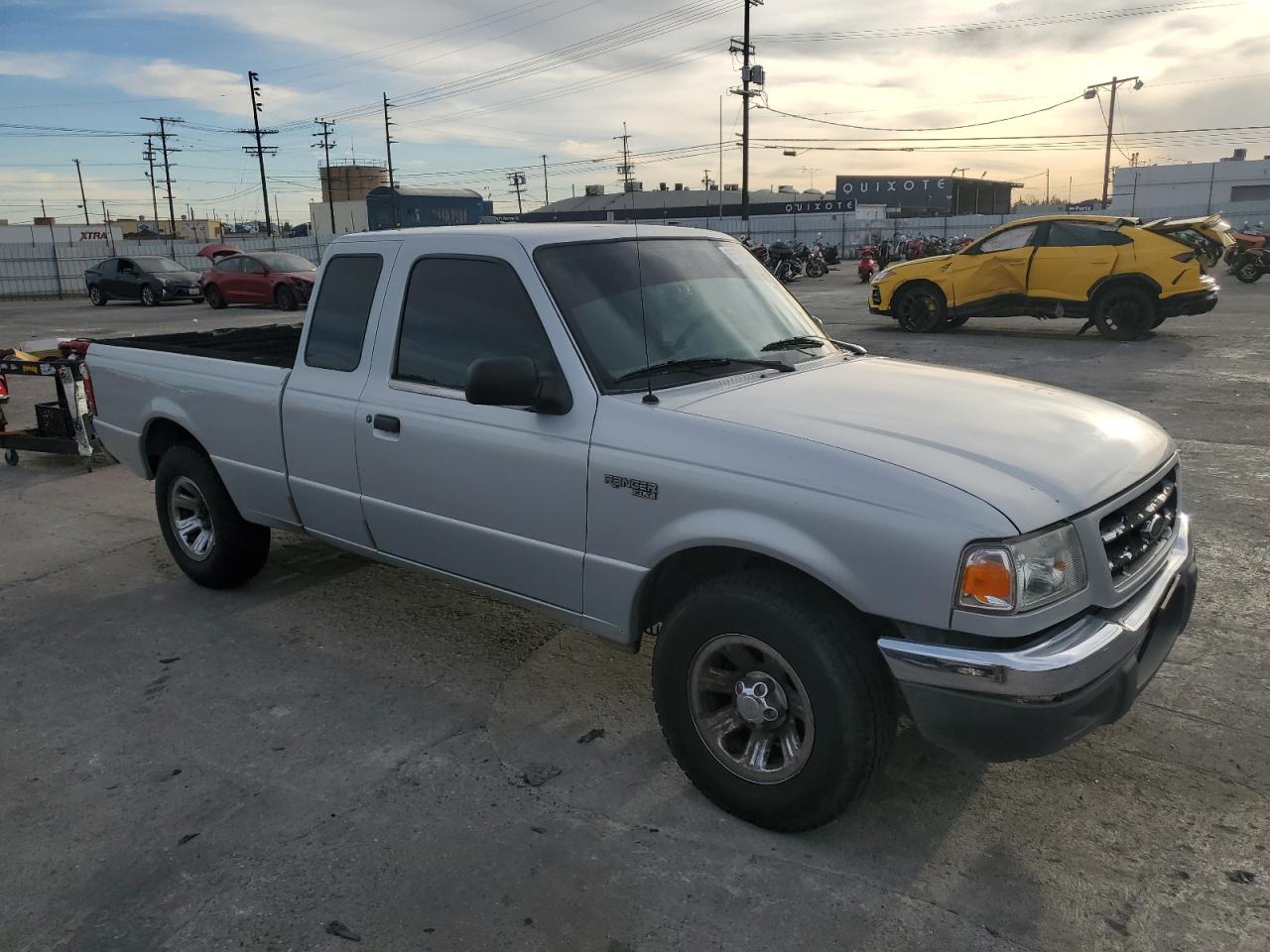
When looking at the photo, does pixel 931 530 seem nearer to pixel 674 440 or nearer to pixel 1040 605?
pixel 1040 605

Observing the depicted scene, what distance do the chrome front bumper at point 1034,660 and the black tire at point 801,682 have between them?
14cm

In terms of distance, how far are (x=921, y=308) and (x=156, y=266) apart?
2199cm

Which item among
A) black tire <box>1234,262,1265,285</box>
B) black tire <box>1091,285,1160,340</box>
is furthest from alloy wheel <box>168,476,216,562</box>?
black tire <box>1234,262,1265,285</box>

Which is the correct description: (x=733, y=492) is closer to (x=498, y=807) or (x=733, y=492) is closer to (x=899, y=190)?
(x=498, y=807)

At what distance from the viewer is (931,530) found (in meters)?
2.46

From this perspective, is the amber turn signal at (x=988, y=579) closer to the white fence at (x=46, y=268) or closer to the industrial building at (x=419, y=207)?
the white fence at (x=46, y=268)

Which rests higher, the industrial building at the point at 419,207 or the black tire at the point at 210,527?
the industrial building at the point at 419,207

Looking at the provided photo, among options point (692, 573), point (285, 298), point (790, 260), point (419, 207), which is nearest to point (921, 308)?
point (692, 573)

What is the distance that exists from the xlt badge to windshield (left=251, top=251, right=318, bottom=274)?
22580 mm

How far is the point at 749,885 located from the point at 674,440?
1360 mm

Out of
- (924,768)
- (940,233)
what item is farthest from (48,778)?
(940,233)

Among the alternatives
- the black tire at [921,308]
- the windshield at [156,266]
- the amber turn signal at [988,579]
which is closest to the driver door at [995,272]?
the black tire at [921,308]

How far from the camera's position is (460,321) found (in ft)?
12.3

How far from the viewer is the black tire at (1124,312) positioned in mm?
13359
